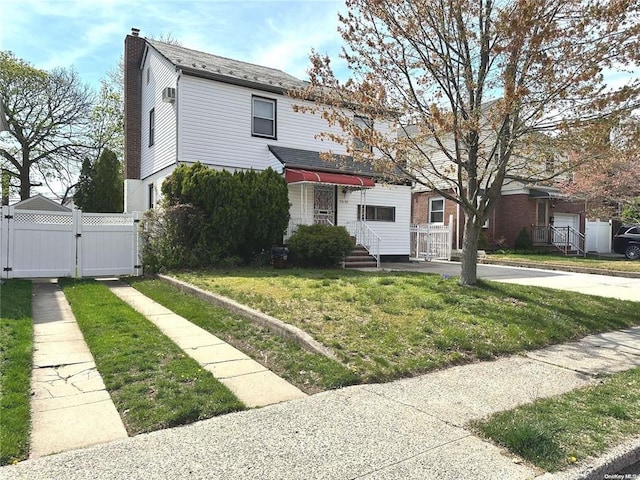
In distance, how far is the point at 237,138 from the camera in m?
15.9

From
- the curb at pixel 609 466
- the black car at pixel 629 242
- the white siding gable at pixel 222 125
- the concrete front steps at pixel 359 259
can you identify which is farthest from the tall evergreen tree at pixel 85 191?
the black car at pixel 629 242

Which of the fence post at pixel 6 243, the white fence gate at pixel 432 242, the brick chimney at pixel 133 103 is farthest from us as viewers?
the white fence gate at pixel 432 242

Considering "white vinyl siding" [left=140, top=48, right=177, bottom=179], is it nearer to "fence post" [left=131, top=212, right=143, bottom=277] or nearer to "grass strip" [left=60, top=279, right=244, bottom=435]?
"fence post" [left=131, top=212, right=143, bottom=277]

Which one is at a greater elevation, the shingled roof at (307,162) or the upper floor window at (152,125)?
the upper floor window at (152,125)

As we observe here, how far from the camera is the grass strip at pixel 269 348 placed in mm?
4562

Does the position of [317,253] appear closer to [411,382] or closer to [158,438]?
[411,382]

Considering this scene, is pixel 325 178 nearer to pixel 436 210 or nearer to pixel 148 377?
pixel 148 377

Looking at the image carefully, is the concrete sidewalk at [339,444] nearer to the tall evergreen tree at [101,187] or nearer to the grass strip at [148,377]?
the grass strip at [148,377]

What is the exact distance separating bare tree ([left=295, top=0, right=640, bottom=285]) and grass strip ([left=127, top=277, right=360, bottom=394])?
397 cm

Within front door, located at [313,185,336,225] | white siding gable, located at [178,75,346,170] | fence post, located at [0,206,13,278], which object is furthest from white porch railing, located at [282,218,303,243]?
fence post, located at [0,206,13,278]

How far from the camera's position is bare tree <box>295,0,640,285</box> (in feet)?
23.4

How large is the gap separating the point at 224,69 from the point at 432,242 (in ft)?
37.2

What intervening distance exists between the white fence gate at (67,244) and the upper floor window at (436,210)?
1794 cm

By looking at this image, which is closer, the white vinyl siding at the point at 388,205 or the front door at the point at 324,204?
the front door at the point at 324,204
